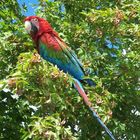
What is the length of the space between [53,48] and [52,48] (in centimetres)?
1

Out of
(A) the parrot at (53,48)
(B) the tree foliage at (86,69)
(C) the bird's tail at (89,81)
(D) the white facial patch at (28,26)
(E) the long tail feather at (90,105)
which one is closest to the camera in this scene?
(B) the tree foliage at (86,69)

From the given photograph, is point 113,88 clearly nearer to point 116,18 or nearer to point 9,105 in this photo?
point 116,18

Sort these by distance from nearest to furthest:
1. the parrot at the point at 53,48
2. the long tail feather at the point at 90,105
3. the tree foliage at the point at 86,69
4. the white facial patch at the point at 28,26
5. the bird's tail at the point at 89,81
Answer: the tree foliage at the point at 86,69, the long tail feather at the point at 90,105, the bird's tail at the point at 89,81, the parrot at the point at 53,48, the white facial patch at the point at 28,26

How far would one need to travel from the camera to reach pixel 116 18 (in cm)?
393

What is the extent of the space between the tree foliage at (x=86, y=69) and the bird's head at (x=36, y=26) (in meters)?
0.08

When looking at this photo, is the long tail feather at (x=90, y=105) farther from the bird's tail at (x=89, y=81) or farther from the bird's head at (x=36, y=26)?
the bird's head at (x=36, y=26)

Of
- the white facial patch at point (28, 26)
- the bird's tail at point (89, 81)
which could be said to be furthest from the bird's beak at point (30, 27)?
the bird's tail at point (89, 81)

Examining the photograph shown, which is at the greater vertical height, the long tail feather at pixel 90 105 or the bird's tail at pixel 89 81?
the bird's tail at pixel 89 81

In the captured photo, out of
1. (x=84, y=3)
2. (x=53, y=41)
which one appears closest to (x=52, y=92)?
(x=53, y=41)

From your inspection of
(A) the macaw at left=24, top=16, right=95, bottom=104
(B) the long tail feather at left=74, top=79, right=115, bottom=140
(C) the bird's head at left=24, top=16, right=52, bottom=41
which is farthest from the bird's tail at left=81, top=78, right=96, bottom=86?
(C) the bird's head at left=24, top=16, right=52, bottom=41

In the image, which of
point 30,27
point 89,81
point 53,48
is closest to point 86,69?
point 89,81

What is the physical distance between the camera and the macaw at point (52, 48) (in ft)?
13.7

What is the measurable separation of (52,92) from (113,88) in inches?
38.3

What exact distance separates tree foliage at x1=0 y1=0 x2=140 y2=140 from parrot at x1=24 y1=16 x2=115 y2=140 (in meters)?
0.08
